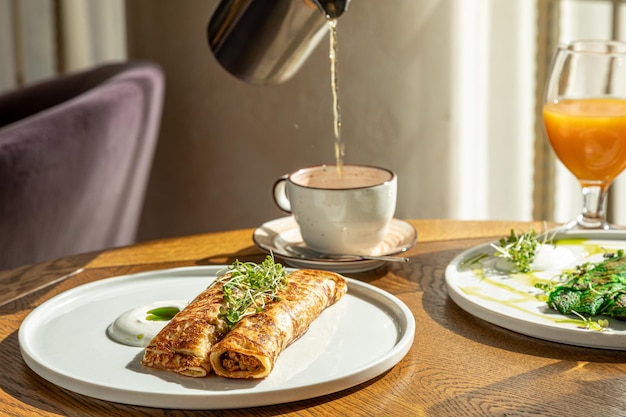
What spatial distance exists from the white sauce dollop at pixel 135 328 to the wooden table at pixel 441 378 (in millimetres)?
94

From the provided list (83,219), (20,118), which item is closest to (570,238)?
(83,219)

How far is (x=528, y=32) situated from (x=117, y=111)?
1.22 metres

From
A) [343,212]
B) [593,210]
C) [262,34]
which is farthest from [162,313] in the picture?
[593,210]

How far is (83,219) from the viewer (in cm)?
212

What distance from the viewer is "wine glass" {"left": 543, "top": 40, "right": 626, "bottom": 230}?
1.27 m

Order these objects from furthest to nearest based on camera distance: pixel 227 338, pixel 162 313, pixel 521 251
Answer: pixel 521 251, pixel 162 313, pixel 227 338

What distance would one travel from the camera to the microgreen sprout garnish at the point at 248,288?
871mm

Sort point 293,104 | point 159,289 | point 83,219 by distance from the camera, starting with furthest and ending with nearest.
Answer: point 293,104
point 83,219
point 159,289

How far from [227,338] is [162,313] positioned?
164 mm

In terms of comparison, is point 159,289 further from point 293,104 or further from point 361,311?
point 293,104

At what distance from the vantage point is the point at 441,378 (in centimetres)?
84

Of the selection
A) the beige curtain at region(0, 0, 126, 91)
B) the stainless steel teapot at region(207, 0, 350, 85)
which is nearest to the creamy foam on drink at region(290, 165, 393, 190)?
the stainless steel teapot at region(207, 0, 350, 85)

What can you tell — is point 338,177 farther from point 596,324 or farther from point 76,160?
point 76,160

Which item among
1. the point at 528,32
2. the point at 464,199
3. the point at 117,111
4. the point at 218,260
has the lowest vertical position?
the point at 464,199
